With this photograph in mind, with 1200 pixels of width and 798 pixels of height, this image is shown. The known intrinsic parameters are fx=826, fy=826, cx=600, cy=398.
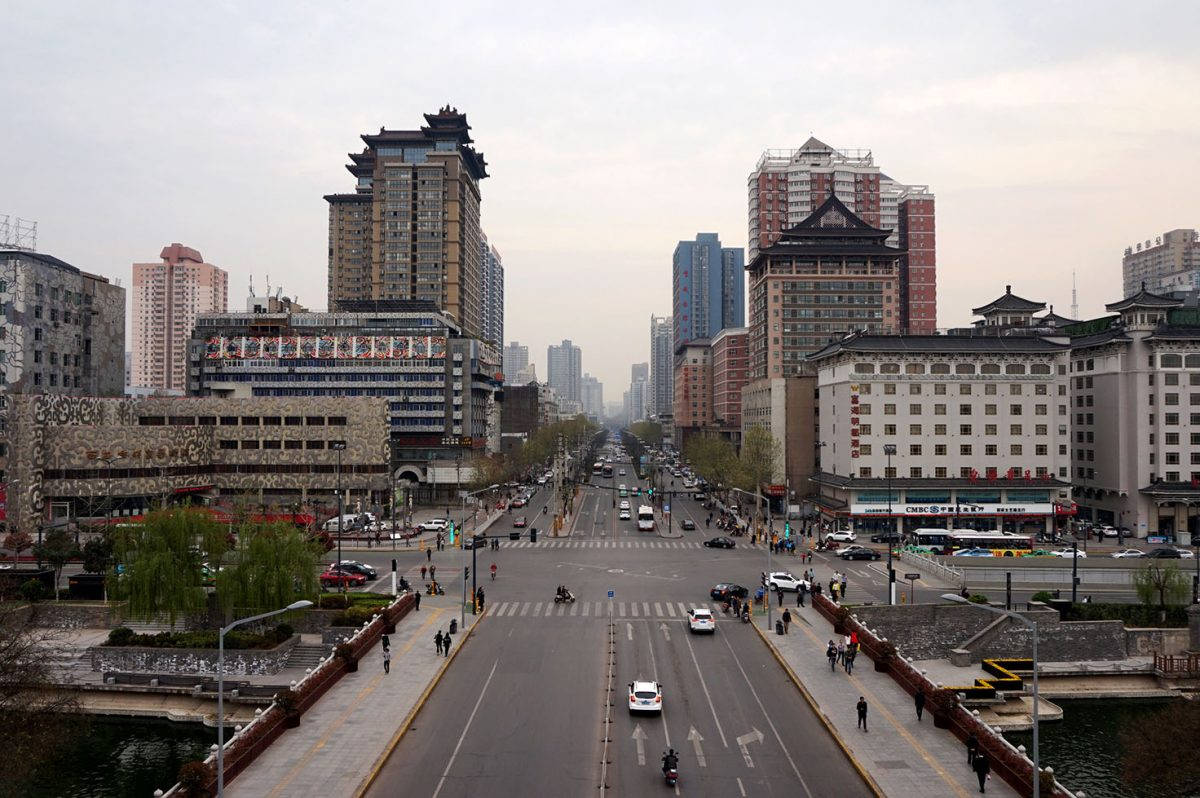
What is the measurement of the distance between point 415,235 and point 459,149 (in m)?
19.7

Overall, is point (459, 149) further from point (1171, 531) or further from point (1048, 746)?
point (1048, 746)

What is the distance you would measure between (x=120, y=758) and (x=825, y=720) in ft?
100

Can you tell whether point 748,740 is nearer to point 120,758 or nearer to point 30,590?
point 120,758

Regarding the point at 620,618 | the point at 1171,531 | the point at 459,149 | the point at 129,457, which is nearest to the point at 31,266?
the point at 129,457

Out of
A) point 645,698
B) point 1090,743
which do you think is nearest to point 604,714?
point 645,698

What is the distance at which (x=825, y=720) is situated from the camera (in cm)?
3350

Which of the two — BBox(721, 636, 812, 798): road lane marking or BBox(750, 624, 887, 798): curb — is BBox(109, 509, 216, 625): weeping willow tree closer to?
BBox(721, 636, 812, 798): road lane marking

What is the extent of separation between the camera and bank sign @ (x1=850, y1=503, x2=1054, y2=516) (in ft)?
287

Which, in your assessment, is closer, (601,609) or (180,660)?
(180,660)

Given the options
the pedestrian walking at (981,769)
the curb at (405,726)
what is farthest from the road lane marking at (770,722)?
the curb at (405,726)

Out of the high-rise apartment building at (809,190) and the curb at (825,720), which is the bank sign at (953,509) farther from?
the high-rise apartment building at (809,190)

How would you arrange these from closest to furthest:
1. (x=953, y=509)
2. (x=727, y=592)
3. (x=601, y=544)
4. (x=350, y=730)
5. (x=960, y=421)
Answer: (x=350, y=730) → (x=727, y=592) → (x=601, y=544) → (x=953, y=509) → (x=960, y=421)

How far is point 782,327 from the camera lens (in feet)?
423

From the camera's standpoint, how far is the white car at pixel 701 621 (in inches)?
1866
